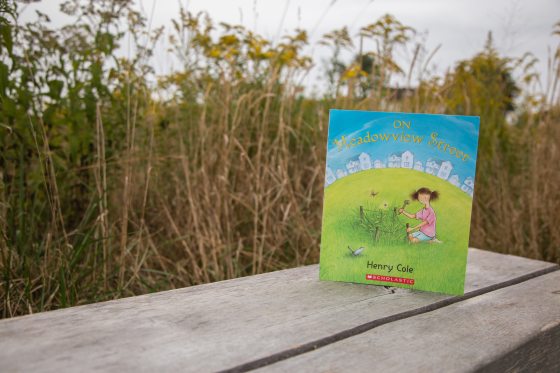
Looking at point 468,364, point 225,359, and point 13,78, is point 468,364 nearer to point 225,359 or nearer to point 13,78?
point 225,359

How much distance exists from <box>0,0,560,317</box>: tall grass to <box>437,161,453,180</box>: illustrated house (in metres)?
0.93

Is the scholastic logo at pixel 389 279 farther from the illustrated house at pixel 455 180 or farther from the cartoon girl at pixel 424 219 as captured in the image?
the illustrated house at pixel 455 180

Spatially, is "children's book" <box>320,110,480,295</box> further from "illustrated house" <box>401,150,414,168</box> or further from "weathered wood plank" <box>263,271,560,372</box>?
"weathered wood plank" <box>263,271,560,372</box>

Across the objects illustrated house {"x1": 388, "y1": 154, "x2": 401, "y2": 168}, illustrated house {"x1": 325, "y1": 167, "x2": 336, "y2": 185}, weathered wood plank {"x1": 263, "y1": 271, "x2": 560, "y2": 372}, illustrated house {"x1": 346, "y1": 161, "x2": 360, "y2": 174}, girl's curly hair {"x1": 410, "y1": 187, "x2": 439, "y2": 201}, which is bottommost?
weathered wood plank {"x1": 263, "y1": 271, "x2": 560, "y2": 372}

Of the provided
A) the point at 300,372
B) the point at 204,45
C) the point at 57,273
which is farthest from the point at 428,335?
the point at 204,45

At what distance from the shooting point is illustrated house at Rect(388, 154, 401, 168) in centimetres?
115

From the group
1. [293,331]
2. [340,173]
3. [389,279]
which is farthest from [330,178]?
[293,331]

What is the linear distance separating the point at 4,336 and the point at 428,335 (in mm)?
675

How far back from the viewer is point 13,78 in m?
1.80

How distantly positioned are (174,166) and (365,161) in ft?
4.95

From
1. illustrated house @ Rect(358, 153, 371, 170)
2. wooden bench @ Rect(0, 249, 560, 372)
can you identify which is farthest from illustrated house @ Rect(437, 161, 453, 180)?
wooden bench @ Rect(0, 249, 560, 372)

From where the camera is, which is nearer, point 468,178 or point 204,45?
point 468,178

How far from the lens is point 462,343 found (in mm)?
903

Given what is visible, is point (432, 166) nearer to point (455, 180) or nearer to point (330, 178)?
point (455, 180)
